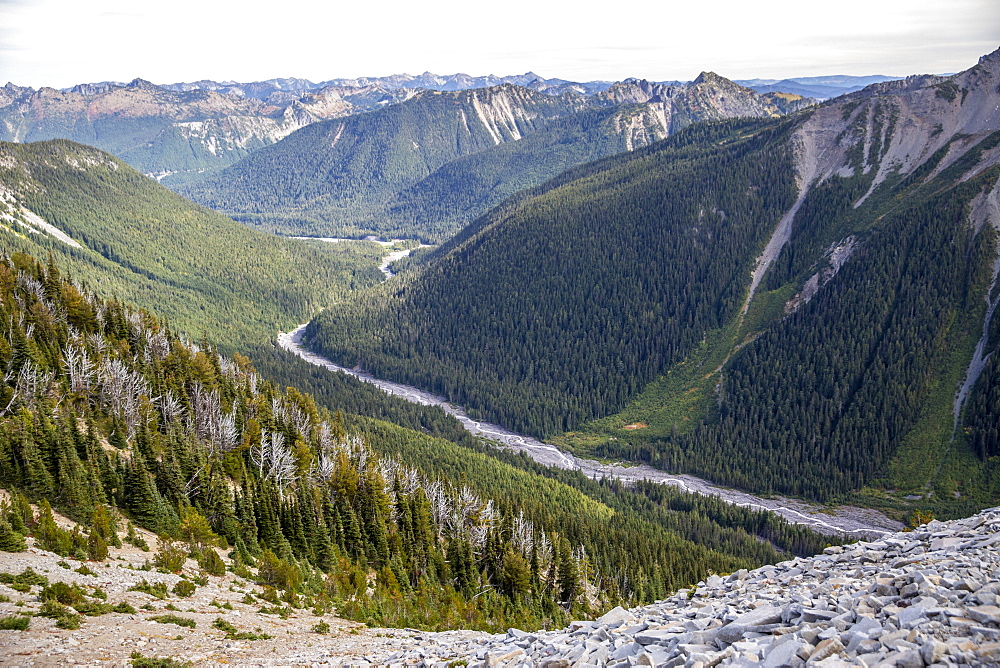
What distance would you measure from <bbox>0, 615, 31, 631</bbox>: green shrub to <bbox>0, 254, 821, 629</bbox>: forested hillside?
1039 centimetres

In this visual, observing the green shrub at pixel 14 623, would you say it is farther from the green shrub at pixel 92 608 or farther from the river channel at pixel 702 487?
the river channel at pixel 702 487

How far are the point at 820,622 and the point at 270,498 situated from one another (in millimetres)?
56221

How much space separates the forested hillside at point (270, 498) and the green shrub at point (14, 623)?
34.1 ft

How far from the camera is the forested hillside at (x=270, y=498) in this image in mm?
53562

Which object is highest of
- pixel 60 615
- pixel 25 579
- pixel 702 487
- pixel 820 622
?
pixel 820 622

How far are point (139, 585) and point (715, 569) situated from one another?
81739mm

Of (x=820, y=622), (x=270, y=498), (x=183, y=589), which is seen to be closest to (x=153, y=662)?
(x=183, y=589)

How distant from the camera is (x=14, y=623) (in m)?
30.5

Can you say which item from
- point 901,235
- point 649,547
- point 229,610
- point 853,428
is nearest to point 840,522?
point 853,428

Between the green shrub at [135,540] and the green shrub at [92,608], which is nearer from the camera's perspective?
the green shrub at [92,608]

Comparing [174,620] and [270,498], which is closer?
[174,620]

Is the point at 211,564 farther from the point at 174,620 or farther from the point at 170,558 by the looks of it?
the point at 174,620

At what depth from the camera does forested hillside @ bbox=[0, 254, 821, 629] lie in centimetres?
5356

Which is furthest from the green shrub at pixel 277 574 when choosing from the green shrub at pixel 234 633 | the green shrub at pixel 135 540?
the green shrub at pixel 234 633
